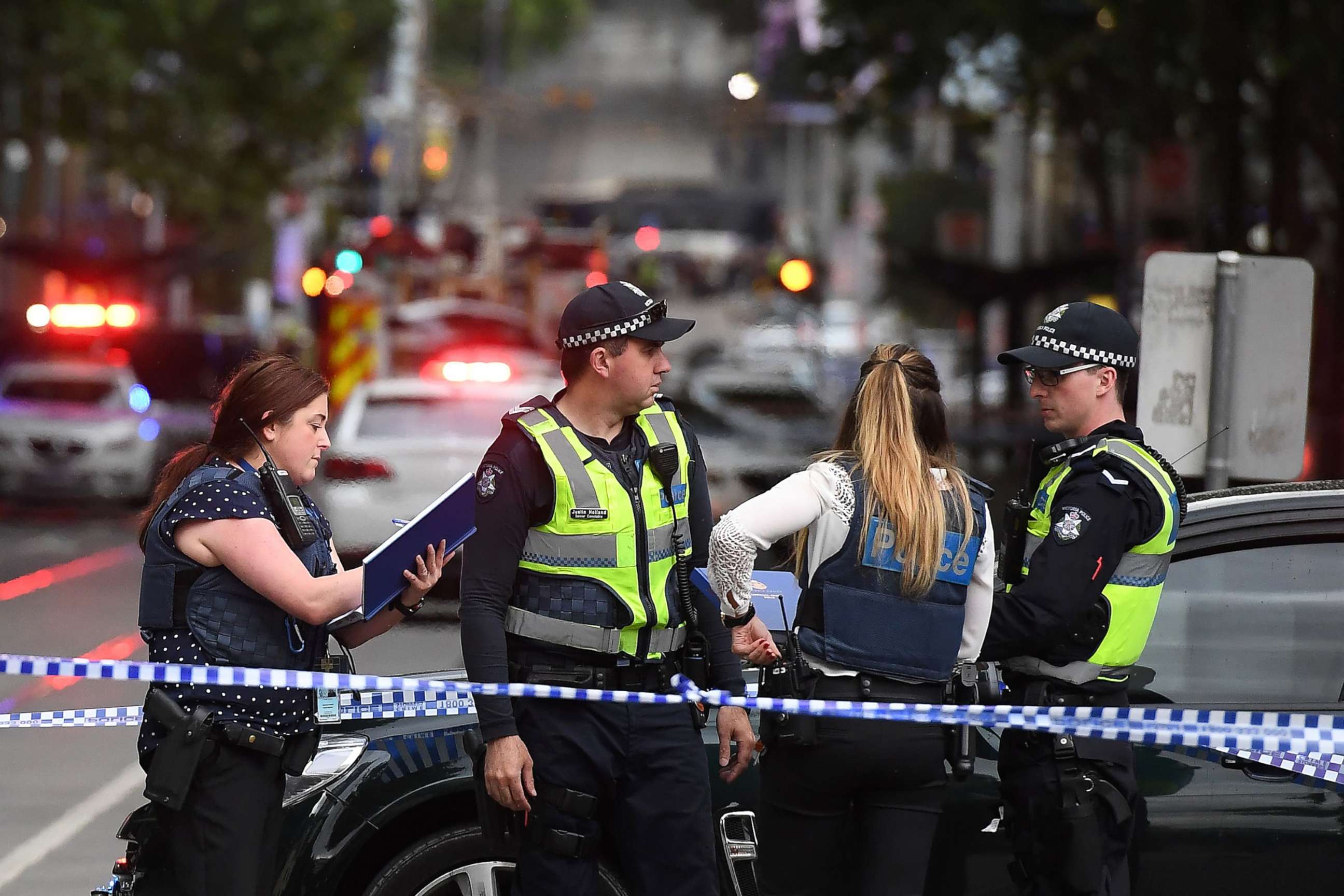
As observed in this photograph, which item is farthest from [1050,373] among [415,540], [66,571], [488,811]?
[66,571]

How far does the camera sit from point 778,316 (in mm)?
43750

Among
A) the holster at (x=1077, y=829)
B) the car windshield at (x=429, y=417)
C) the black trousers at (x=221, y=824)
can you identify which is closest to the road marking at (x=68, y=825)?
the black trousers at (x=221, y=824)

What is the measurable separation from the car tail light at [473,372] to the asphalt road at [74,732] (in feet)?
8.96

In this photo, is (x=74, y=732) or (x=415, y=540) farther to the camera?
(x=74, y=732)

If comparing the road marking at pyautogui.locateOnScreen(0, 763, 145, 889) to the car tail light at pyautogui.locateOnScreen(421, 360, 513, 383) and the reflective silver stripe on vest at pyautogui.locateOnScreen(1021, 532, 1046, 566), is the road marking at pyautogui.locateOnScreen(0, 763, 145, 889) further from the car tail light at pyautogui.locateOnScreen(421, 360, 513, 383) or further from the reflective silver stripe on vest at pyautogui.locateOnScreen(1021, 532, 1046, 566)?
the car tail light at pyautogui.locateOnScreen(421, 360, 513, 383)

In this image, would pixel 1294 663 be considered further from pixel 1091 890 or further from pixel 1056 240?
pixel 1056 240

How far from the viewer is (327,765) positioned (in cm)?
438

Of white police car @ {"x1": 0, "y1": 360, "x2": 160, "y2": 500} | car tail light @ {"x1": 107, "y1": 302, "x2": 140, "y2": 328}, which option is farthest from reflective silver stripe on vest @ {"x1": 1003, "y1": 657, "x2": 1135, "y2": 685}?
car tail light @ {"x1": 107, "y1": 302, "x2": 140, "y2": 328}

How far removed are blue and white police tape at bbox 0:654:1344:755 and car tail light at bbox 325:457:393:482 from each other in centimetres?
698

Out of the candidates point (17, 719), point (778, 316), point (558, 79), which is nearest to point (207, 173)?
point (778, 316)

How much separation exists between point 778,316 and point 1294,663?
39.5 m

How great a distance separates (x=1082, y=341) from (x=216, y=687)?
203 cm

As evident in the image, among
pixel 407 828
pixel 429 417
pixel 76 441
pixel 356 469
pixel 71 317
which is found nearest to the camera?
pixel 407 828

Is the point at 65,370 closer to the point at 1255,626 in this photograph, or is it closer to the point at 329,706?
the point at 329,706
